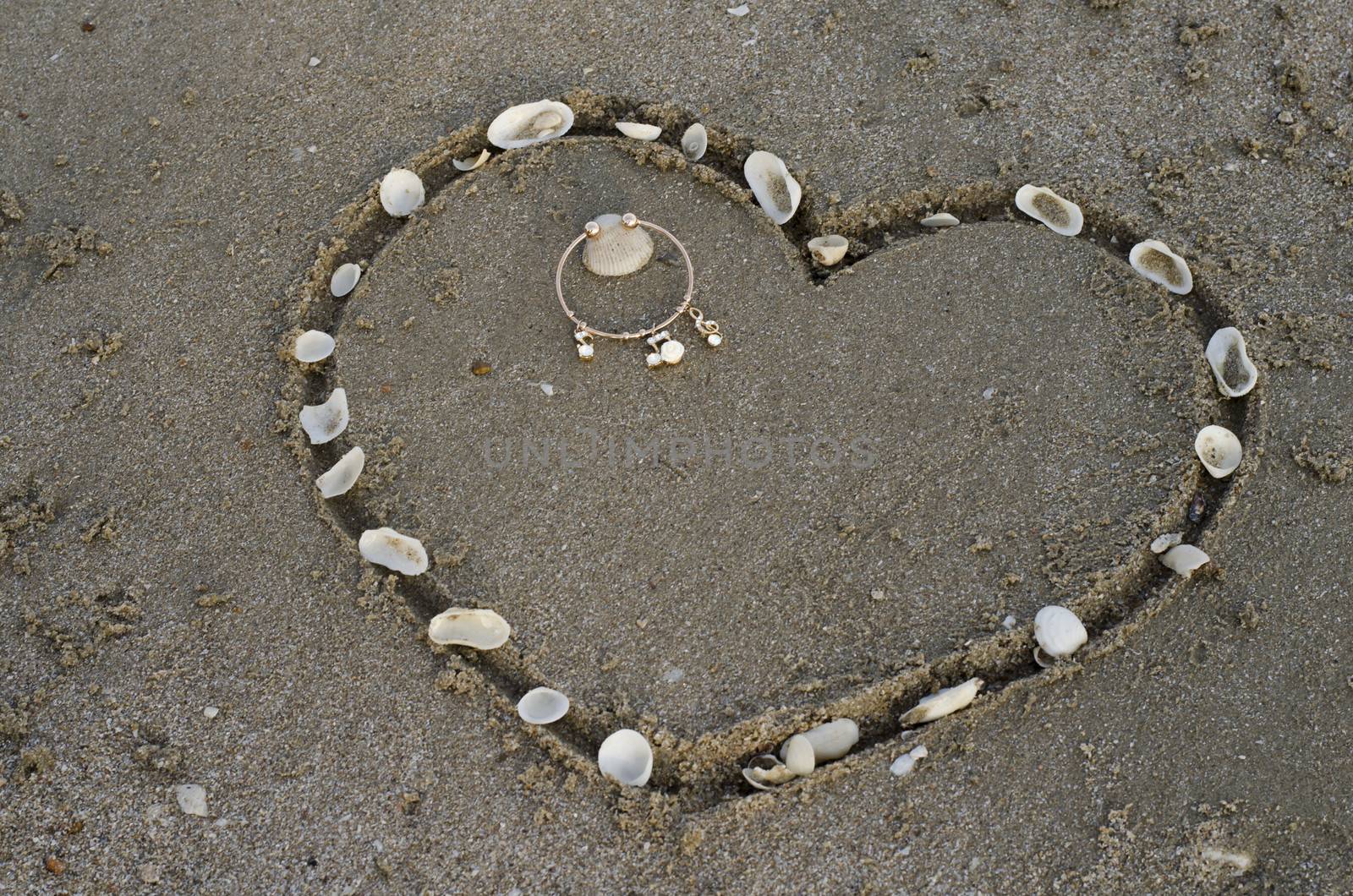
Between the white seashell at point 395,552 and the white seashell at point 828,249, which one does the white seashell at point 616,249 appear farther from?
the white seashell at point 395,552

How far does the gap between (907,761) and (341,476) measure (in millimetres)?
1648

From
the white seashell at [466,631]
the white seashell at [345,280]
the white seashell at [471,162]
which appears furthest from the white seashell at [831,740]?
the white seashell at [471,162]

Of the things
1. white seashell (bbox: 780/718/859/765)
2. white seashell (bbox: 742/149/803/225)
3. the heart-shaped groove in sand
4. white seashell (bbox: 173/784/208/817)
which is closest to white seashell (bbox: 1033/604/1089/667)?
the heart-shaped groove in sand

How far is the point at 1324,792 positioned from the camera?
2.56m

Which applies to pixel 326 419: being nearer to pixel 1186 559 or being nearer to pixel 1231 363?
pixel 1186 559

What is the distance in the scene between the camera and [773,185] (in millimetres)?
3471

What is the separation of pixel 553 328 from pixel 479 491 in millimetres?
564

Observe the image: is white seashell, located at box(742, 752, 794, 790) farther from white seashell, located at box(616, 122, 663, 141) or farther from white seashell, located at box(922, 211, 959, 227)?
white seashell, located at box(616, 122, 663, 141)

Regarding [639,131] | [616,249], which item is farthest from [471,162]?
[616,249]

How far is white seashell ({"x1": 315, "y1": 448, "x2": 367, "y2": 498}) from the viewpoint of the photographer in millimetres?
3027

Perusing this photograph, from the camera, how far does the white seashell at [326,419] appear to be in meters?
3.13

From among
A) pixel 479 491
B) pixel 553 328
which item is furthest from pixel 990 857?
pixel 553 328

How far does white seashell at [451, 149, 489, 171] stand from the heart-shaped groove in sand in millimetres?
32

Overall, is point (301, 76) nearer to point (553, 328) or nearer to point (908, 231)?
point (553, 328)
